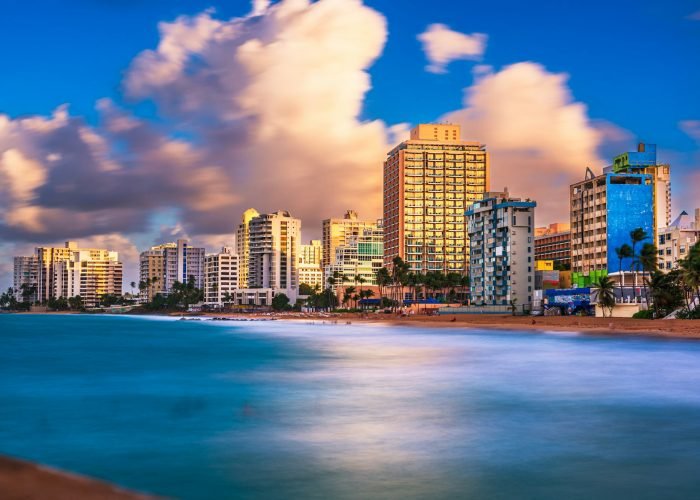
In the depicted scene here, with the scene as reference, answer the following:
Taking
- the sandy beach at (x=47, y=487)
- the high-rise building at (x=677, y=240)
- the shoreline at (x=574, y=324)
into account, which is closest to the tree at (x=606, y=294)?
the shoreline at (x=574, y=324)

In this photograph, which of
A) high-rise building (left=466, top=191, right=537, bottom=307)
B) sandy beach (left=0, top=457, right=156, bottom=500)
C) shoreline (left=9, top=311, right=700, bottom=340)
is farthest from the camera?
high-rise building (left=466, top=191, right=537, bottom=307)

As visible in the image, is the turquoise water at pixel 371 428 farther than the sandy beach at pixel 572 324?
No

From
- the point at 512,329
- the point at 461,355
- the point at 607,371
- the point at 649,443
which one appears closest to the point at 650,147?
the point at 512,329

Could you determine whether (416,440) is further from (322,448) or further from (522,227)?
(522,227)

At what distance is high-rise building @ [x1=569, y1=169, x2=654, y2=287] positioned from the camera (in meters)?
155

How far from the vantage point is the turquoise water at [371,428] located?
696 inches

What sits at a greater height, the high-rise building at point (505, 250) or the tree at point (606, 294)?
the high-rise building at point (505, 250)

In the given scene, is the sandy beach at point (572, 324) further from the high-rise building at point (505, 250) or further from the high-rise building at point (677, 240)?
the high-rise building at point (677, 240)

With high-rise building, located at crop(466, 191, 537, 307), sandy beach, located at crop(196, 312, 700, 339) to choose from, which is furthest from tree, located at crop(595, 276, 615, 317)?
high-rise building, located at crop(466, 191, 537, 307)

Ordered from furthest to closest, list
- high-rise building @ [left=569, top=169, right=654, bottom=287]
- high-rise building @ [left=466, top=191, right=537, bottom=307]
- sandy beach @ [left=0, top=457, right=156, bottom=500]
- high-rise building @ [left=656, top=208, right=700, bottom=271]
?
high-rise building @ [left=466, top=191, right=537, bottom=307] < high-rise building @ [left=569, top=169, right=654, bottom=287] < high-rise building @ [left=656, top=208, right=700, bottom=271] < sandy beach @ [left=0, top=457, right=156, bottom=500]

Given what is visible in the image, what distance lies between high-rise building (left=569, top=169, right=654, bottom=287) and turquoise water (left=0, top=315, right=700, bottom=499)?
353ft

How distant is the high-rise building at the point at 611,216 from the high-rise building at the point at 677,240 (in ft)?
29.5

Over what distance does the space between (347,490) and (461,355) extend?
46544mm

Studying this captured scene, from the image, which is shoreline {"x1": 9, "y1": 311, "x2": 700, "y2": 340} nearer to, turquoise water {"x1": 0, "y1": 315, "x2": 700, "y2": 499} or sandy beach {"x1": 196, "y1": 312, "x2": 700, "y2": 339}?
sandy beach {"x1": 196, "y1": 312, "x2": 700, "y2": 339}
